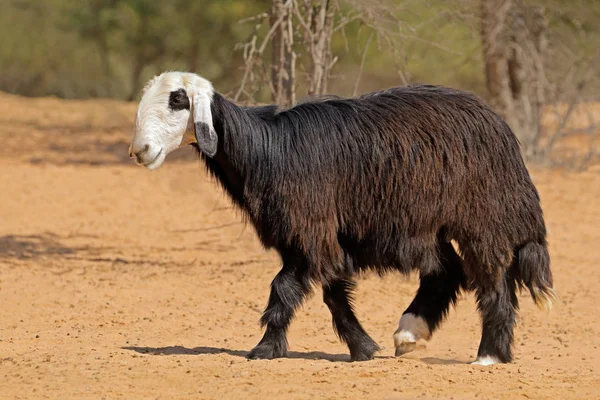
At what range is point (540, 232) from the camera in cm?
739

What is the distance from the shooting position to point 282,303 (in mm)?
6895

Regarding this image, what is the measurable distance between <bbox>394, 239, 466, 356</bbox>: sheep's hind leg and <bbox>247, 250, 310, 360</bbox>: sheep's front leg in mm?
979

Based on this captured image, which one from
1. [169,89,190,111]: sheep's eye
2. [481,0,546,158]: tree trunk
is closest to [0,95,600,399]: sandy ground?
[481,0,546,158]: tree trunk

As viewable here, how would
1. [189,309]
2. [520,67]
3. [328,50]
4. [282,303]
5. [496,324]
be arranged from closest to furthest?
[282,303], [496,324], [189,309], [328,50], [520,67]

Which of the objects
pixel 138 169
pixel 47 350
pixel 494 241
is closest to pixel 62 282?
pixel 47 350

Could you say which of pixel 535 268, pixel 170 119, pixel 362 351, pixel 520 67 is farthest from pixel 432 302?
pixel 520 67

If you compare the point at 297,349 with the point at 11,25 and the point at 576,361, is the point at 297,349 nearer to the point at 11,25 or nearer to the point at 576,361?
the point at 576,361

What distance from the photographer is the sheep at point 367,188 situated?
6.86 metres

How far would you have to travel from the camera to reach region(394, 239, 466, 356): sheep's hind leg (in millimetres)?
7469

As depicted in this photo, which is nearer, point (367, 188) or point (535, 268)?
point (367, 188)

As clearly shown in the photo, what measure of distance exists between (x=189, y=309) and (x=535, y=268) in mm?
3462

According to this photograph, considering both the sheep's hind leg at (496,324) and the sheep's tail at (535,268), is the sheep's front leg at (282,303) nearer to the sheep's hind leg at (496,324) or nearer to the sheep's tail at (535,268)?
the sheep's hind leg at (496,324)

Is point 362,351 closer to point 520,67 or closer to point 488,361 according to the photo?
point 488,361

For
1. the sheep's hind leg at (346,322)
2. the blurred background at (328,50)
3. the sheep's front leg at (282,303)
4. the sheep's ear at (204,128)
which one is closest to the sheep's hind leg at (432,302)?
the sheep's hind leg at (346,322)
